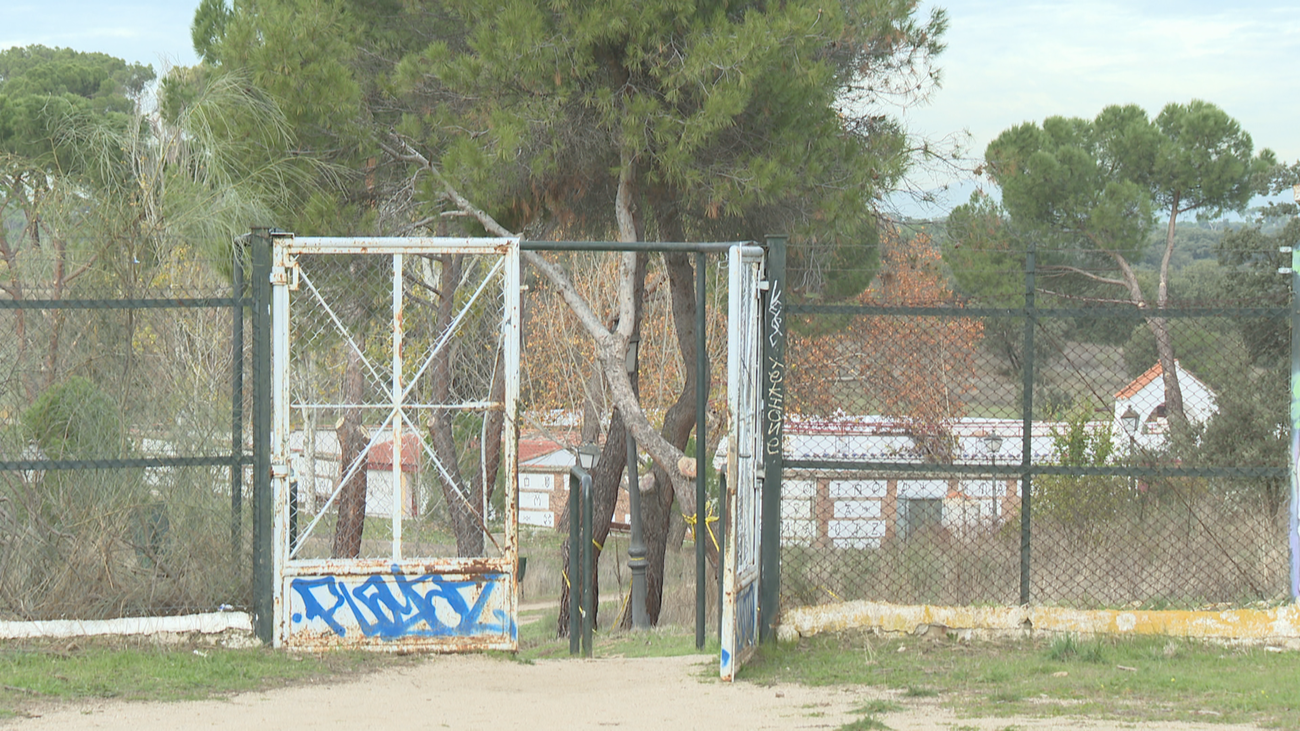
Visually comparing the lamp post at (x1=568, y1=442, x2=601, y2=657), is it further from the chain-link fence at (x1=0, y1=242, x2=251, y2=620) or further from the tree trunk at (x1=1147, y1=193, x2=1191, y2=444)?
the tree trunk at (x1=1147, y1=193, x2=1191, y2=444)

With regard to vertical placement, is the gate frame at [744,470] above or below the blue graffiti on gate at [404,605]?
above

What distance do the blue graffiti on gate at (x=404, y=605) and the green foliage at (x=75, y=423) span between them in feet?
4.62

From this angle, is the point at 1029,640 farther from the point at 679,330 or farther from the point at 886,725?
the point at 679,330

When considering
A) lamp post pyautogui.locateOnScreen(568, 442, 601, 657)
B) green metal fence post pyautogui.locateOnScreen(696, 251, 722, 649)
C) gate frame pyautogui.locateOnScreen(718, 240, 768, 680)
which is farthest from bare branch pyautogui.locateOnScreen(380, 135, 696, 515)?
gate frame pyautogui.locateOnScreen(718, 240, 768, 680)

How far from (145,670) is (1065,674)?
15.5 feet

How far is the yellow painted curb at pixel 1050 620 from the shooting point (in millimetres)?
6520

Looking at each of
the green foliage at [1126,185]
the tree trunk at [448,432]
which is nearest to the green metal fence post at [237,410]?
the tree trunk at [448,432]

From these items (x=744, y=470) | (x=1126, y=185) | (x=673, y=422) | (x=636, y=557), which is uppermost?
(x=1126, y=185)

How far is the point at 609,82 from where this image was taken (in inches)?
407

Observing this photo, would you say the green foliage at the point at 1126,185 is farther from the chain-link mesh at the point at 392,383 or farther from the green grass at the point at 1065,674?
the green grass at the point at 1065,674

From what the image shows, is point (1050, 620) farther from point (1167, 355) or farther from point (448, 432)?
point (1167, 355)

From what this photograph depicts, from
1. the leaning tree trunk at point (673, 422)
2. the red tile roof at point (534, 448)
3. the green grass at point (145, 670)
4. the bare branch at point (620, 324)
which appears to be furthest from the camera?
the red tile roof at point (534, 448)

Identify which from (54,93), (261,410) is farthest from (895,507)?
(54,93)

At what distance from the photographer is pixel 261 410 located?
20.7 ft
